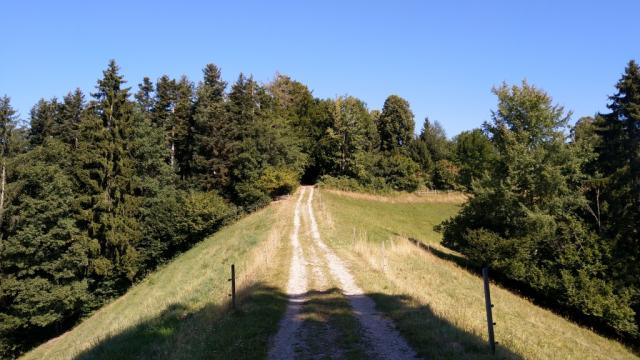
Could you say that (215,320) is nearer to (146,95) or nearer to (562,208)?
(562,208)

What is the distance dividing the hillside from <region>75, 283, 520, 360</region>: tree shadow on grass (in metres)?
0.04

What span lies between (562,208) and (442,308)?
23.1 metres

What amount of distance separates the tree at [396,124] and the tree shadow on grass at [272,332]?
77.5 metres

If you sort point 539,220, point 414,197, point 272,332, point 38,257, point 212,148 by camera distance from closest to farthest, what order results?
point 272,332, point 539,220, point 38,257, point 212,148, point 414,197

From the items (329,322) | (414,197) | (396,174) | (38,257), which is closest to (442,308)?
(329,322)

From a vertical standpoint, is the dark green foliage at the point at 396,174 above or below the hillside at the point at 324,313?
above

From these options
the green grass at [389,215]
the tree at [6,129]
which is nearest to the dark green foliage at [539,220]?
the green grass at [389,215]

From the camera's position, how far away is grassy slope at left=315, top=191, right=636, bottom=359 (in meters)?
11.3

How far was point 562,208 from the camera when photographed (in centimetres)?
3347

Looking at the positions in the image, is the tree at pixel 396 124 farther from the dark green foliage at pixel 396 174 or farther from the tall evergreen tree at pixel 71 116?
the tall evergreen tree at pixel 71 116

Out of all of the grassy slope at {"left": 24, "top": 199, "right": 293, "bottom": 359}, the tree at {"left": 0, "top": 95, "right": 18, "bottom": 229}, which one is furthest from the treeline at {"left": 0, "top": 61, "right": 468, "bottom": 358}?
the grassy slope at {"left": 24, "top": 199, "right": 293, "bottom": 359}

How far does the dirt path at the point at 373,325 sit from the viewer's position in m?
10.2

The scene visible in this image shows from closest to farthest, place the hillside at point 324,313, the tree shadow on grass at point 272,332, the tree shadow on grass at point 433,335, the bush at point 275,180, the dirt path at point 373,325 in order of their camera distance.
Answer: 1. the tree shadow on grass at point 433,335
2. the dirt path at point 373,325
3. the tree shadow on grass at point 272,332
4. the hillside at point 324,313
5. the bush at point 275,180

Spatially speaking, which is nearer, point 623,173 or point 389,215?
point 623,173
